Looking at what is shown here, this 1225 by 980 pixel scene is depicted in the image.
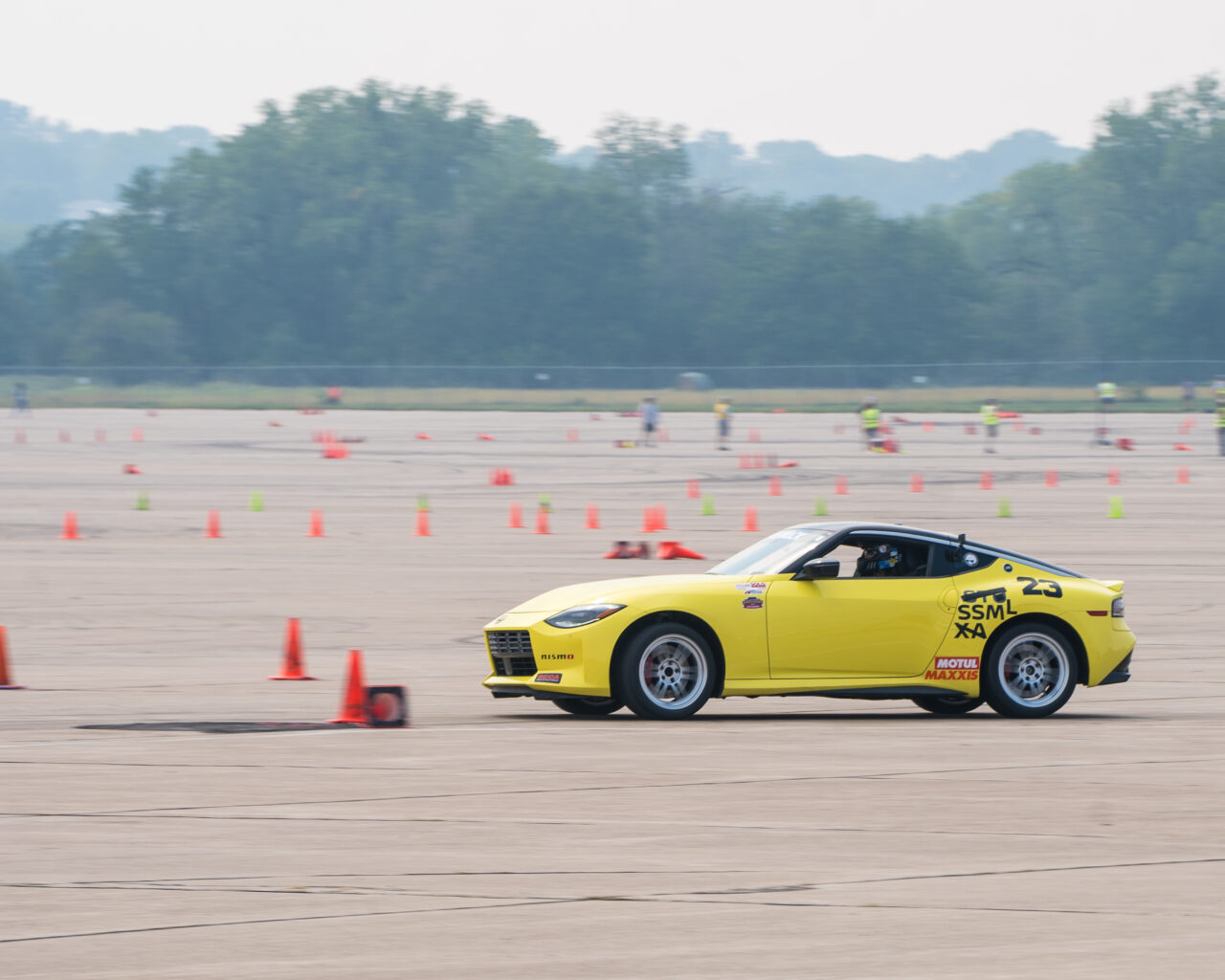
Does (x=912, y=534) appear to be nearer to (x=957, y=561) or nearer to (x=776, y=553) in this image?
(x=957, y=561)

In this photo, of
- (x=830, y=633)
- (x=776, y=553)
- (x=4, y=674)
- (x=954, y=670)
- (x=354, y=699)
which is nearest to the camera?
(x=354, y=699)

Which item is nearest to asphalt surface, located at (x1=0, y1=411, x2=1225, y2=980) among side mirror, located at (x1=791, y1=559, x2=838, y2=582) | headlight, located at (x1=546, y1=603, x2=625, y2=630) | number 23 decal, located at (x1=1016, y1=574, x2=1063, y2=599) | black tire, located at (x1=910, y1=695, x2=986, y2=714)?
black tire, located at (x1=910, y1=695, x2=986, y2=714)

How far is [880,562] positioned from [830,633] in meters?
0.72

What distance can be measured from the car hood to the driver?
94 cm

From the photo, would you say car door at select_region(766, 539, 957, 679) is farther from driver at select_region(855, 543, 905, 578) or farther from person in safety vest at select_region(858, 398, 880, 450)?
person in safety vest at select_region(858, 398, 880, 450)

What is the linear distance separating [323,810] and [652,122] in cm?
14988

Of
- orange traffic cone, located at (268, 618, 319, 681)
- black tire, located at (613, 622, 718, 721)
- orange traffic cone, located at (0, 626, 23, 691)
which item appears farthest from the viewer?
orange traffic cone, located at (268, 618, 319, 681)

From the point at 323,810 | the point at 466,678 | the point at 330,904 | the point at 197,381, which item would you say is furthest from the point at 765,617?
the point at 197,381

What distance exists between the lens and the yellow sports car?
11781mm

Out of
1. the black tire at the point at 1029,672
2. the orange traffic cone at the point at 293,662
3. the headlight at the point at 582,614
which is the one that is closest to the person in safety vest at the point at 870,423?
the orange traffic cone at the point at 293,662

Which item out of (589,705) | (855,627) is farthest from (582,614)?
(855,627)

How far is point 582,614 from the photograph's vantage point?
1182cm

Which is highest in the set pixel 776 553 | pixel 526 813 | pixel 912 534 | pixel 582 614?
pixel 912 534

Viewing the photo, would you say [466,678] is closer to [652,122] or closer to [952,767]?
[952,767]
